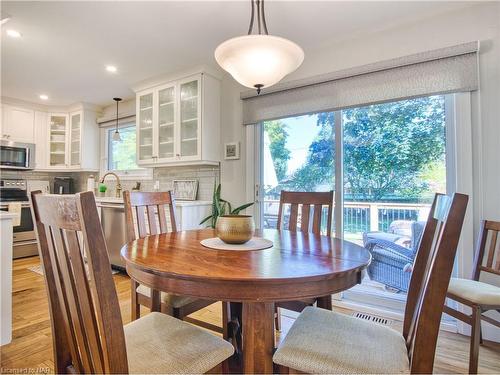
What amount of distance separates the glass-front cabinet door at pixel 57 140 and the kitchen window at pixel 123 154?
681mm

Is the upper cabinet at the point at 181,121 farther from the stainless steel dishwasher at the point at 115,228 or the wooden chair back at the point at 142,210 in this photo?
the wooden chair back at the point at 142,210

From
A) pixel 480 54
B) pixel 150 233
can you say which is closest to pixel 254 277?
pixel 150 233

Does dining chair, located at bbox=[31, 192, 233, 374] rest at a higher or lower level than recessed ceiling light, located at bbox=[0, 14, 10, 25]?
lower

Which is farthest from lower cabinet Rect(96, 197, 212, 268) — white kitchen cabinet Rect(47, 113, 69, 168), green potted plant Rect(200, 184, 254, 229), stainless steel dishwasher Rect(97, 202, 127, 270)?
white kitchen cabinet Rect(47, 113, 69, 168)

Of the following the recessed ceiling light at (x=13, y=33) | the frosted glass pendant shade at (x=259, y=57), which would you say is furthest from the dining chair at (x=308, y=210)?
the recessed ceiling light at (x=13, y=33)

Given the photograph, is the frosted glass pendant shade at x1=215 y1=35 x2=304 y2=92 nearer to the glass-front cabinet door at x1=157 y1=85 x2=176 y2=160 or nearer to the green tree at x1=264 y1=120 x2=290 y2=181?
the green tree at x1=264 y1=120 x2=290 y2=181

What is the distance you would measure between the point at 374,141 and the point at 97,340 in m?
2.43

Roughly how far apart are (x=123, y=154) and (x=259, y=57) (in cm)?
368

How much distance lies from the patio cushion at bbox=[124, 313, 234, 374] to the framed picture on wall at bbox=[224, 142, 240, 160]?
7.07 ft

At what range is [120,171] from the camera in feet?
14.4

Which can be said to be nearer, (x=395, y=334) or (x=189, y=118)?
(x=395, y=334)

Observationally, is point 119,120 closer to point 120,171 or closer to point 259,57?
point 120,171

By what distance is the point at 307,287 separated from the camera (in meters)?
0.90

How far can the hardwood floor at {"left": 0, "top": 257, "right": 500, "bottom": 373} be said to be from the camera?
64.2 inches
